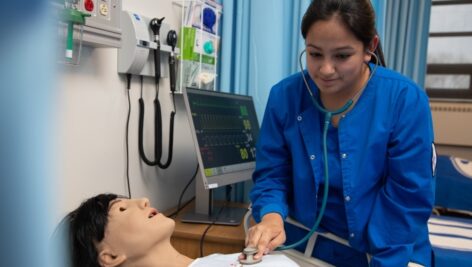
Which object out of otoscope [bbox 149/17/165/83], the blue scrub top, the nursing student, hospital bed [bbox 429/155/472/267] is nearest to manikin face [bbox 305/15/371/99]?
the nursing student

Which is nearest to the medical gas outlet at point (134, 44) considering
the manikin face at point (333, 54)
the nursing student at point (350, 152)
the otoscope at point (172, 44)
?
the otoscope at point (172, 44)

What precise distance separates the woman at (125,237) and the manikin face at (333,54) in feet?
1.61

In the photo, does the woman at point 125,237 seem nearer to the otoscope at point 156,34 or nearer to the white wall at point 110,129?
the white wall at point 110,129

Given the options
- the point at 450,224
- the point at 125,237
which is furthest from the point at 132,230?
the point at 450,224

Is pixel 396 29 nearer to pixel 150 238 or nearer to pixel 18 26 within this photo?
pixel 150 238

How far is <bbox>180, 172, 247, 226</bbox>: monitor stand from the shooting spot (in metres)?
1.64

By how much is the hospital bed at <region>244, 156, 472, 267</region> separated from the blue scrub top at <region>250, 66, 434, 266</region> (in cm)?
12

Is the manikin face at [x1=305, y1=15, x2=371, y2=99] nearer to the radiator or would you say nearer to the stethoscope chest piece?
the stethoscope chest piece

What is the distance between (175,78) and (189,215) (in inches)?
23.3

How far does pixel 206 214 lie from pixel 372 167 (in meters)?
0.80

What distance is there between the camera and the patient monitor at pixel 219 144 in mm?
1567

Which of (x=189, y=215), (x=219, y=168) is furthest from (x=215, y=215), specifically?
(x=219, y=168)

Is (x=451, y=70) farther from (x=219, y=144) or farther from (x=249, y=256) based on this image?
(x=249, y=256)

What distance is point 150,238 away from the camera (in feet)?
3.48
